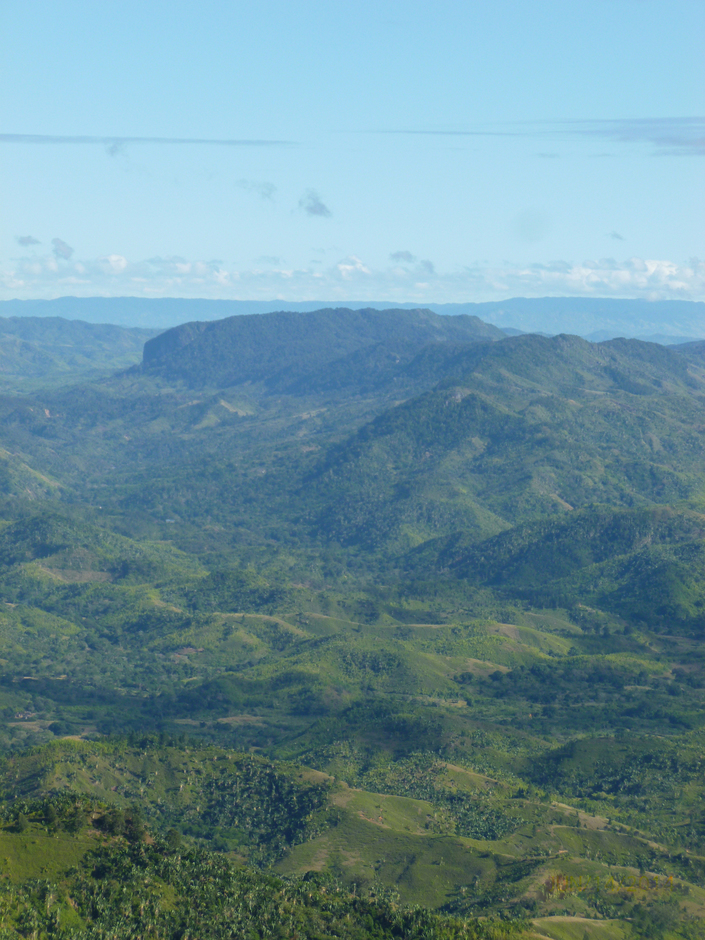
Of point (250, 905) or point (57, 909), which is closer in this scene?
point (57, 909)

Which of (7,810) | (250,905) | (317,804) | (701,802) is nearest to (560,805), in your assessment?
(701,802)

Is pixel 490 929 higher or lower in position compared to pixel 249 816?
higher

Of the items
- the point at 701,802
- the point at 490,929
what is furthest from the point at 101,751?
the point at 701,802

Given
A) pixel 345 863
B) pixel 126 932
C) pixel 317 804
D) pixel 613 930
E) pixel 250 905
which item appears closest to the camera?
pixel 126 932

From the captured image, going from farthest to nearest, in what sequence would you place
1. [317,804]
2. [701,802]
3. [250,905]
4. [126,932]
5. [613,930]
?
[701,802]
[317,804]
[613,930]
[250,905]
[126,932]

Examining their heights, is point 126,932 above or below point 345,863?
above

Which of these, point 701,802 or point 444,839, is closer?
point 444,839

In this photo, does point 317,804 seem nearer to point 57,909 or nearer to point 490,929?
point 490,929

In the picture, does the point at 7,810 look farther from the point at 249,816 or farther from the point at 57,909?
the point at 249,816

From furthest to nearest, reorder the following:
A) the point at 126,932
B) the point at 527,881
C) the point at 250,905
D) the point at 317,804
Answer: the point at 317,804
the point at 527,881
the point at 250,905
the point at 126,932
